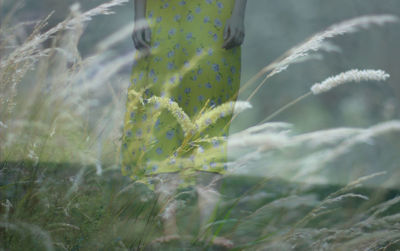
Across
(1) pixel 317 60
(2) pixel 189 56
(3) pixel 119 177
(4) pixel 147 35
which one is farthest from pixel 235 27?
(1) pixel 317 60

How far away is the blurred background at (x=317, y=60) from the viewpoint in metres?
2.88

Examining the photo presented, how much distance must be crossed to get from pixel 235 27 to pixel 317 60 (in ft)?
5.85

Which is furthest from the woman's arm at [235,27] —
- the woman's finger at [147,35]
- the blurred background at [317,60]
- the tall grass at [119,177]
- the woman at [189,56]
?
the blurred background at [317,60]

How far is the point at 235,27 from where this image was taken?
4.74 ft

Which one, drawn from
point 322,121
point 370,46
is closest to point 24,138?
point 322,121

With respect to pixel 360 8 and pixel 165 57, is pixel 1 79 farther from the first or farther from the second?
pixel 360 8

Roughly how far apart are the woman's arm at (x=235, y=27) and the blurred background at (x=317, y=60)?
1338 mm

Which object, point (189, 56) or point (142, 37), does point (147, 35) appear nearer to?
point (142, 37)

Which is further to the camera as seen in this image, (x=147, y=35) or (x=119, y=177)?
(x=147, y=35)

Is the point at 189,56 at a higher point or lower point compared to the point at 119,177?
higher

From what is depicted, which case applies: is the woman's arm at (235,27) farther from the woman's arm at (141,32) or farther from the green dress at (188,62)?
the woman's arm at (141,32)

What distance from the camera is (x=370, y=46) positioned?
3.09 metres

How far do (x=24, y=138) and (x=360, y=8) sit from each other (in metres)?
2.95

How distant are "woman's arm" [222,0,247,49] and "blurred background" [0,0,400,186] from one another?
134 centimetres
